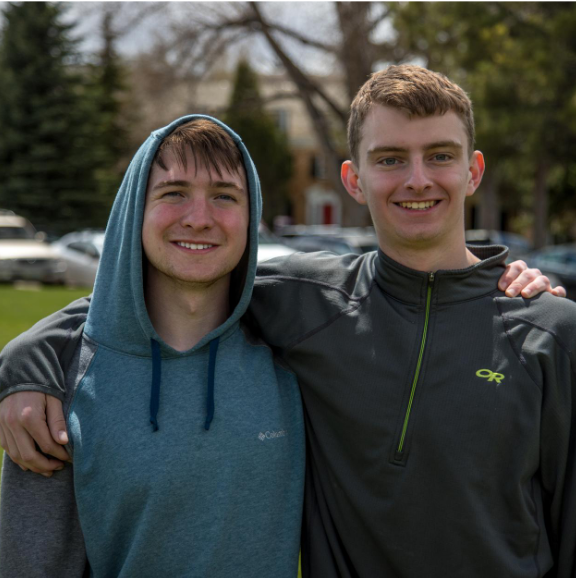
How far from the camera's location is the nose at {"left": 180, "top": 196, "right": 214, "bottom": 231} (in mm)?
2643

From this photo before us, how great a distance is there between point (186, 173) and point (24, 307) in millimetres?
10460

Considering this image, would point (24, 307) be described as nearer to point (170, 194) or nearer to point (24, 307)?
point (24, 307)

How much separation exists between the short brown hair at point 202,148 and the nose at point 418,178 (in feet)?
2.14

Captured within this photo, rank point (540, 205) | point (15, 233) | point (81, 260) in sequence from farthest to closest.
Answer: point (540, 205) < point (15, 233) < point (81, 260)

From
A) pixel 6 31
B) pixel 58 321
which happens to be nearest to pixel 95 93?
pixel 6 31

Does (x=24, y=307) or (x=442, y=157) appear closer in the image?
(x=442, y=157)

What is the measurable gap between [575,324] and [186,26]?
20.4m

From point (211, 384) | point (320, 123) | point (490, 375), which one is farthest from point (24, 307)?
point (320, 123)

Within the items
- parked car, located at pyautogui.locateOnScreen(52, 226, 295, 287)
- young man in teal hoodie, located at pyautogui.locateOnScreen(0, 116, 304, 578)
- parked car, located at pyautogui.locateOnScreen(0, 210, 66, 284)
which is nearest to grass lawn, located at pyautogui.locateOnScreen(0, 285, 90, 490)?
parked car, located at pyautogui.locateOnScreen(52, 226, 295, 287)

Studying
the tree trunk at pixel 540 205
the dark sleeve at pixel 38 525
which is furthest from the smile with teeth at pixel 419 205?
the tree trunk at pixel 540 205

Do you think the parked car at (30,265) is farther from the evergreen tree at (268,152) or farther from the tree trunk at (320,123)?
the evergreen tree at (268,152)

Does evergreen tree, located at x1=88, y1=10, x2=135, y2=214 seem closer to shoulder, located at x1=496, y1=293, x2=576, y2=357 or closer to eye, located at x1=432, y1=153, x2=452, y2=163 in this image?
eye, located at x1=432, y1=153, x2=452, y2=163

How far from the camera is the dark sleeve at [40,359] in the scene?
8.23ft

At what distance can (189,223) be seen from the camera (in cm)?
264
